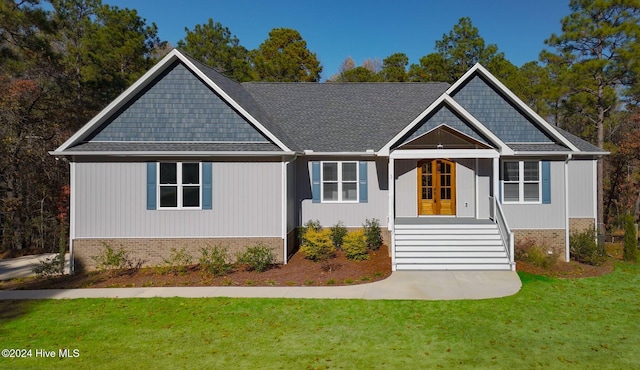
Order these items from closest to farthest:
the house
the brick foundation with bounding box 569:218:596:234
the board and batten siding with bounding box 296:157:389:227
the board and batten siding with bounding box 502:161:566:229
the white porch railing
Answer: the white porch railing
the house
the board and batten siding with bounding box 502:161:566:229
the brick foundation with bounding box 569:218:596:234
the board and batten siding with bounding box 296:157:389:227

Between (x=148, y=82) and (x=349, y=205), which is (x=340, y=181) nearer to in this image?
(x=349, y=205)

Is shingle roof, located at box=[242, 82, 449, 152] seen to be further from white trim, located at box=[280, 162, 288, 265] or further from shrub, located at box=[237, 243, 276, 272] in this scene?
shrub, located at box=[237, 243, 276, 272]

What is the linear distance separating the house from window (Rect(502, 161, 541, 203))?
41 millimetres

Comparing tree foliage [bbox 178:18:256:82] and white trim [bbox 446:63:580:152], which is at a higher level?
tree foliage [bbox 178:18:256:82]

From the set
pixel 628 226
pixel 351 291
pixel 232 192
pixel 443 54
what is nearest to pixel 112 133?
pixel 232 192

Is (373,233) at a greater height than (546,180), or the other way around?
(546,180)

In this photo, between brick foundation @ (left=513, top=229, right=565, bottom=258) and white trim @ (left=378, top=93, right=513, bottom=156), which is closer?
white trim @ (left=378, top=93, right=513, bottom=156)

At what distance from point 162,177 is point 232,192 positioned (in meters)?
2.33

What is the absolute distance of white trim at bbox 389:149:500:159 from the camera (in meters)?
13.7

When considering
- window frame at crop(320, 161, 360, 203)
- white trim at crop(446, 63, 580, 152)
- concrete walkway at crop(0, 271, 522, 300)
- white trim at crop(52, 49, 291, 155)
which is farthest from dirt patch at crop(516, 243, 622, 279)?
white trim at crop(52, 49, 291, 155)

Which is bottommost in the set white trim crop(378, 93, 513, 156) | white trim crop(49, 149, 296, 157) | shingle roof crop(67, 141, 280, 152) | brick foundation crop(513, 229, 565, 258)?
brick foundation crop(513, 229, 565, 258)

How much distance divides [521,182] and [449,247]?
4.28 m

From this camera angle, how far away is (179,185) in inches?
543

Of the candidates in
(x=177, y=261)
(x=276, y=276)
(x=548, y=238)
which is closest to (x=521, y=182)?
(x=548, y=238)
